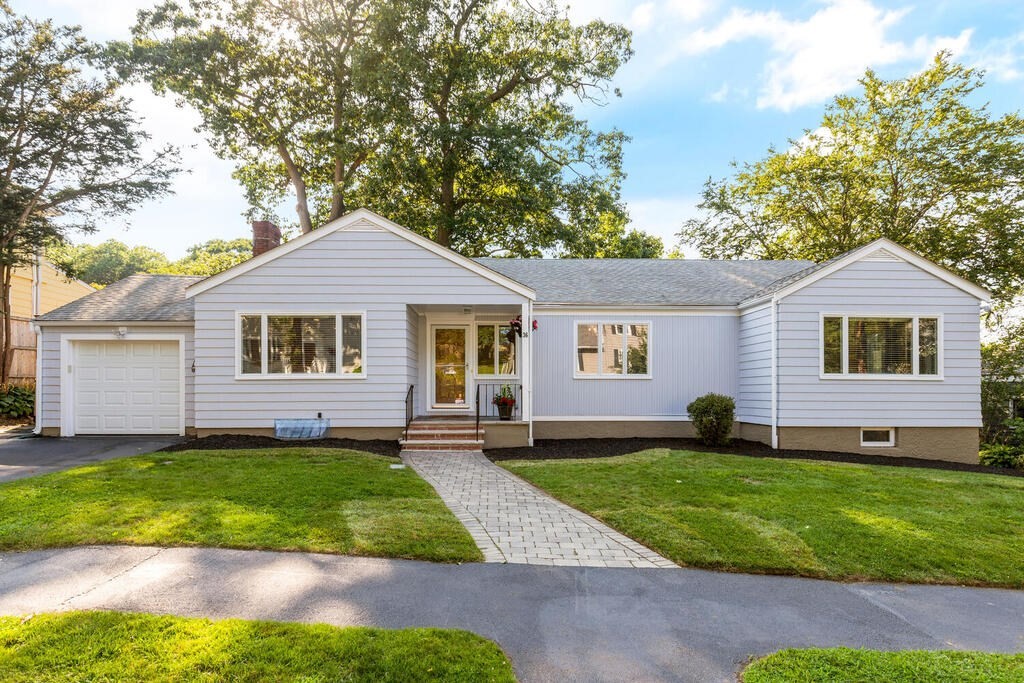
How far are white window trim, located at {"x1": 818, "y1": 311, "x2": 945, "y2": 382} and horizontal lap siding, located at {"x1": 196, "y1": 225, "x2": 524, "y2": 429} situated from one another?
23.4 feet

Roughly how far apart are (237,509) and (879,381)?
39.8 feet

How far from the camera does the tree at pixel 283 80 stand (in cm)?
1944

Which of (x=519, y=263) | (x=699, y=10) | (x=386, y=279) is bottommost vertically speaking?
(x=386, y=279)

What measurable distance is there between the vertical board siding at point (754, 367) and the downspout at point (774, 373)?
143mm

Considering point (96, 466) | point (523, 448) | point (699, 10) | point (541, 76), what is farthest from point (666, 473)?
point (541, 76)

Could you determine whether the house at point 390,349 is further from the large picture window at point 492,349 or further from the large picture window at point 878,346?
the large picture window at point 492,349

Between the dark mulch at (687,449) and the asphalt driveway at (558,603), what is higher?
the asphalt driveway at (558,603)

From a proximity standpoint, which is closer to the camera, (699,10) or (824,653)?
(824,653)

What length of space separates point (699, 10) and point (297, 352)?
39.3 ft

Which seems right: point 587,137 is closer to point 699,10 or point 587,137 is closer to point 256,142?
point 699,10

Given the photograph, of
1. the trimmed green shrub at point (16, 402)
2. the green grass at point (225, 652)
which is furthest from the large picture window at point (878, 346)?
the trimmed green shrub at point (16, 402)

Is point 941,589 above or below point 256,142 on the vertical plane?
below

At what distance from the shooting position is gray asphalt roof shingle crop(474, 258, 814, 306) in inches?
515

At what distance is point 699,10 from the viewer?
41.2 feet
